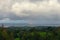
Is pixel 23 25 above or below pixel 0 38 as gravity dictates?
above

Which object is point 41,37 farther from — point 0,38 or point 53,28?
→ point 0,38

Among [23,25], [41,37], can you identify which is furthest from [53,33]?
[23,25]

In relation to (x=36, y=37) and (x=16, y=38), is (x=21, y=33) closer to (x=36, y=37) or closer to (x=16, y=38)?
(x=16, y=38)

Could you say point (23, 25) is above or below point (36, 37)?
above

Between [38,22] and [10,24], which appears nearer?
[10,24]

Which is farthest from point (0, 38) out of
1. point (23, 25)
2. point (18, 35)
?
point (23, 25)

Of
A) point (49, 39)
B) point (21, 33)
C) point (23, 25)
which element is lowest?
point (49, 39)
